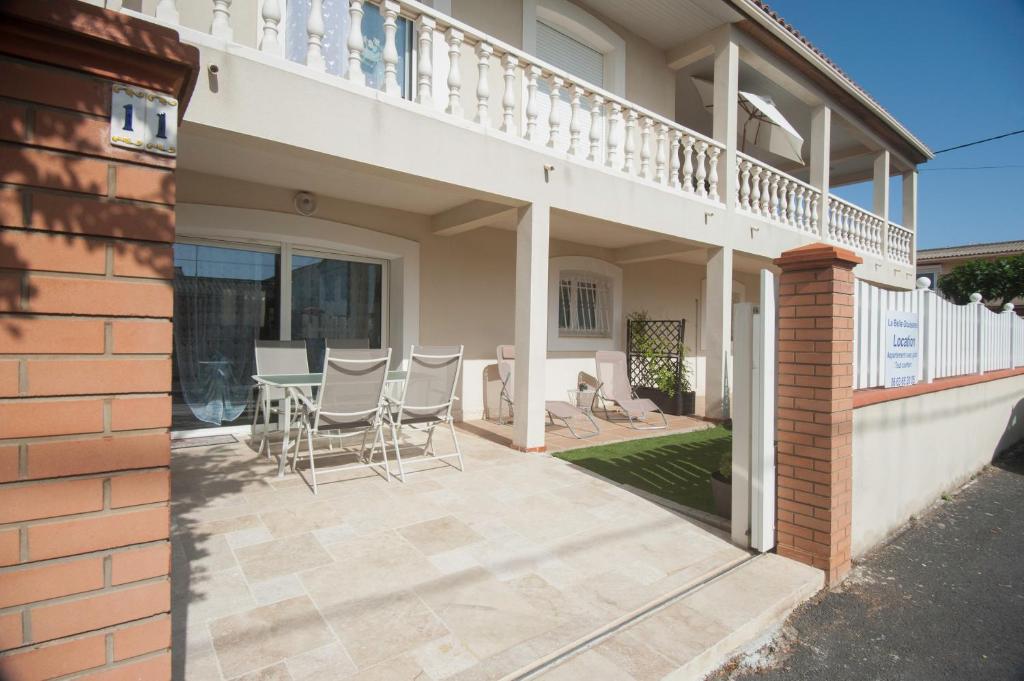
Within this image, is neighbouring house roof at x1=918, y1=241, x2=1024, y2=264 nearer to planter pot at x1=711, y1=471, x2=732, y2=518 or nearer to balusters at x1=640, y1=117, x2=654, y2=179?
balusters at x1=640, y1=117, x2=654, y2=179

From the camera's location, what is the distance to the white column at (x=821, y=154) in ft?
32.3

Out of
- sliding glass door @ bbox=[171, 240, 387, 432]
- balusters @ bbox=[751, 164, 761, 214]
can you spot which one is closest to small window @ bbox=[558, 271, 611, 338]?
balusters @ bbox=[751, 164, 761, 214]

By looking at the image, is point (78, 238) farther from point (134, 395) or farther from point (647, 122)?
point (647, 122)

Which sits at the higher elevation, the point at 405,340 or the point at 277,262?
the point at 277,262

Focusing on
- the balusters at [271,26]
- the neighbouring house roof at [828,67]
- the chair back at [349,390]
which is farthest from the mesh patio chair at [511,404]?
Answer: the neighbouring house roof at [828,67]

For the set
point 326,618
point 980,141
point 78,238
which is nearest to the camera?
point 78,238

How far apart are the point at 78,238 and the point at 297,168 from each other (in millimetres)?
4626

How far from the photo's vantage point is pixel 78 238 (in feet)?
4.20

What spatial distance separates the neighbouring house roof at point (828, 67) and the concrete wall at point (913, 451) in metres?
5.95

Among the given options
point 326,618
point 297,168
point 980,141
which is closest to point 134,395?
point 326,618

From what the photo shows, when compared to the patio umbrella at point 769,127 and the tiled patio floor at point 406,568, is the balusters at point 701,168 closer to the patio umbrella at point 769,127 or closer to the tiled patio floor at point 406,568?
the patio umbrella at point 769,127

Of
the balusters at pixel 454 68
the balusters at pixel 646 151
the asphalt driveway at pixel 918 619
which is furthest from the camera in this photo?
the balusters at pixel 646 151

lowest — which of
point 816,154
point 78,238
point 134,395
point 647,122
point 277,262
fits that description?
point 134,395

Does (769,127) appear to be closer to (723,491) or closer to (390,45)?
(390,45)
